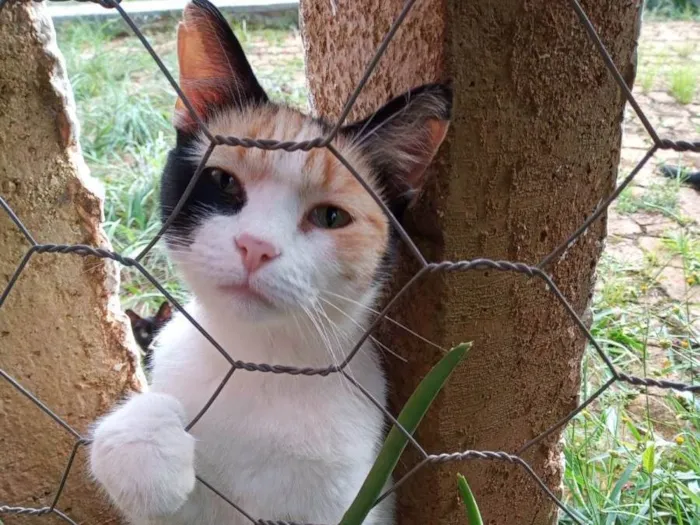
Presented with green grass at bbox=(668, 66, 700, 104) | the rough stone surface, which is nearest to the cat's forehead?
the rough stone surface

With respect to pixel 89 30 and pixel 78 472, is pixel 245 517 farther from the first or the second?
pixel 89 30

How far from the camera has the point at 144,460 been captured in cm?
71

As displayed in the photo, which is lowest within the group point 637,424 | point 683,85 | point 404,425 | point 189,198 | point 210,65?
point 637,424

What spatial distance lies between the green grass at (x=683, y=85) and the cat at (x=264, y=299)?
7.71 ft

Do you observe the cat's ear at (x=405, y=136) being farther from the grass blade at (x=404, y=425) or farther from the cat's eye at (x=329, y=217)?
the grass blade at (x=404, y=425)

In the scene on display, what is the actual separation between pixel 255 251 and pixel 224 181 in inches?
5.0

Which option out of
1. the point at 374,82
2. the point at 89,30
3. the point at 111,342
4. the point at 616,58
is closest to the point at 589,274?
the point at 616,58

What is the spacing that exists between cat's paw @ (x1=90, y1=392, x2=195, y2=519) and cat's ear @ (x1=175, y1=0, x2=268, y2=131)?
39 cm

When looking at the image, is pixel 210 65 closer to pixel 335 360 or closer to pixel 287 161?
pixel 287 161

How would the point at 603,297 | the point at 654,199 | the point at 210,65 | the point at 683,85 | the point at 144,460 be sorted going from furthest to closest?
1. the point at 683,85
2. the point at 654,199
3. the point at 603,297
4. the point at 210,65
5. the point at 144,460

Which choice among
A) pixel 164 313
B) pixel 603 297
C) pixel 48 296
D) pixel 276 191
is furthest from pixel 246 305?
pixel 603 297

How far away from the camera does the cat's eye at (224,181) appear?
788 millimetres

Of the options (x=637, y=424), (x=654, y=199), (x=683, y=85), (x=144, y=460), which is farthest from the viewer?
(x=683, y=85)

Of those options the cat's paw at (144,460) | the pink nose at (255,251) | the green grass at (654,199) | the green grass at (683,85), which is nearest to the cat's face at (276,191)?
the pink nose at (255,251)
